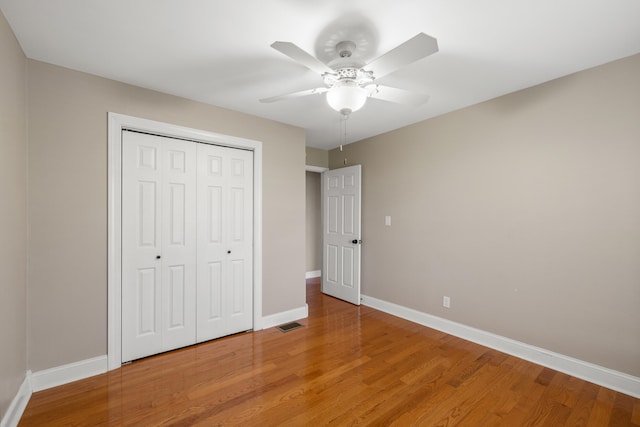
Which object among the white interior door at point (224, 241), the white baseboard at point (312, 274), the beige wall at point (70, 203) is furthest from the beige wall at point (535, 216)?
the beige wall at point (70, 203)

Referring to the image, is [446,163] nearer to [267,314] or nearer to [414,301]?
[414,301]

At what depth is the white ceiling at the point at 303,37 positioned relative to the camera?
1.59 meters

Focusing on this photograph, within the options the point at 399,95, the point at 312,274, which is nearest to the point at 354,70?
the point at 399,95

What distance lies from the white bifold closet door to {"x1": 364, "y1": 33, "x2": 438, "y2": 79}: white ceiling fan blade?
6.52 feet

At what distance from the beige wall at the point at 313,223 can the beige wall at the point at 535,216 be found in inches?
94.2

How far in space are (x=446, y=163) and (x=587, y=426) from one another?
93.7 inches

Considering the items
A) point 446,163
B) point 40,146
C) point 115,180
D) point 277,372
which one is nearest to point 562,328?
point 446,163

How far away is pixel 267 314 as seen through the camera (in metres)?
3.34

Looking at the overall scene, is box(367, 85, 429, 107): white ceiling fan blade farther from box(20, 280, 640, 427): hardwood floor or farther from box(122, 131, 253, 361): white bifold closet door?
box(20, 280, 640, 427): hardwood floor

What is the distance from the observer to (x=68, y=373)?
2.21 meters

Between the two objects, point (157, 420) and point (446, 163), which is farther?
point (446, 163)

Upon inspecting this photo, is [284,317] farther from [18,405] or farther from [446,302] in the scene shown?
[18,405]

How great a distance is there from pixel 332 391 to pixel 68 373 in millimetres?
2013

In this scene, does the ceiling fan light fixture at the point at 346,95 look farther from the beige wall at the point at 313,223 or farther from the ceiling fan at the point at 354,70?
the beige wall at the point at 313,223
